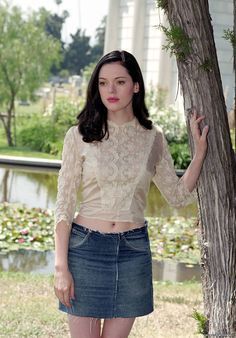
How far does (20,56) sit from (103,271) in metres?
19.6

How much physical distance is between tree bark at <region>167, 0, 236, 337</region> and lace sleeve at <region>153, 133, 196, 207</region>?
6cm

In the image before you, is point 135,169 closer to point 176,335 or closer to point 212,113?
point 212,113

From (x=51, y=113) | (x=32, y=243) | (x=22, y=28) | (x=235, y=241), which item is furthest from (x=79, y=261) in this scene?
(x=22, y=28)

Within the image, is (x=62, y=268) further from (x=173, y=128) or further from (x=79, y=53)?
(x=79, y=53)

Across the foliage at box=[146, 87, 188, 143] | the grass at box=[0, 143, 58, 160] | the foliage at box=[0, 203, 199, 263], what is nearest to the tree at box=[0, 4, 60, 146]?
the grass at box=[0, 143, 58, 160]

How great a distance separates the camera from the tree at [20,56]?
22.1 metres

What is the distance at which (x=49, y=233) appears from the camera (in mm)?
8727

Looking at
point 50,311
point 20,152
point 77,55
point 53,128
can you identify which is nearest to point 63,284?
point 50,311

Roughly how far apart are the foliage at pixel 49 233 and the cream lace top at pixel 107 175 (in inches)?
196

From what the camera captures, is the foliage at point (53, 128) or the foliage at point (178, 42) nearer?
the foliage at point (178, 42)

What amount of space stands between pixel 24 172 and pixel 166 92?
5253mm

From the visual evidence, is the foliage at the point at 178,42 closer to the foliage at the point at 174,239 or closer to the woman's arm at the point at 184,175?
the woman's arm at the point at 184,175

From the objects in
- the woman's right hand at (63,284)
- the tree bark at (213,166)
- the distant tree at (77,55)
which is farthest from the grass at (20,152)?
the distant tree at (77,55)

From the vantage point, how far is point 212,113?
3.09 meters
